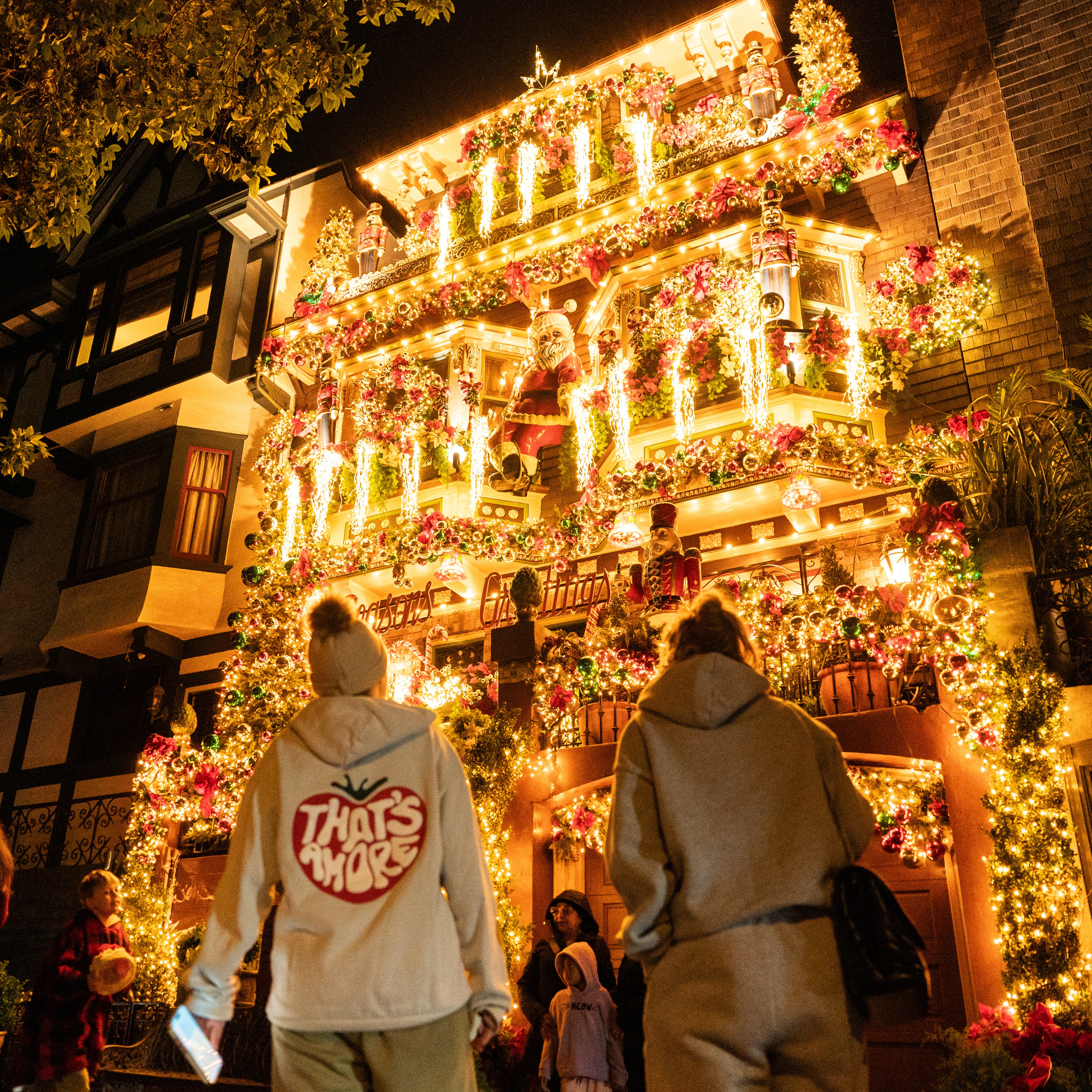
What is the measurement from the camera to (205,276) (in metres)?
18.3

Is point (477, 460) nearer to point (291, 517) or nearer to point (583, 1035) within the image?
point (291, 517)

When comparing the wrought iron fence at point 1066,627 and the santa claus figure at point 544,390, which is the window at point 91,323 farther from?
the wrought iron fence at point 1066,627

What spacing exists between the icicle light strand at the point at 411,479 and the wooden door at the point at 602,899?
18.7ft

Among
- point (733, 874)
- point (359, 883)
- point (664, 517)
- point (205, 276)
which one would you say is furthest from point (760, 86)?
point (359, 883)

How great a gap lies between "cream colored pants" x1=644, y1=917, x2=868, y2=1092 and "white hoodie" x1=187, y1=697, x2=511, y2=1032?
1.81ft

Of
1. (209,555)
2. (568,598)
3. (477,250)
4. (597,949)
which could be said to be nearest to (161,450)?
(209,555)

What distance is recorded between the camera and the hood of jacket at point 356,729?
9.02ft

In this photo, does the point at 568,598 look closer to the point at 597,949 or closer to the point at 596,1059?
the point at 597,949

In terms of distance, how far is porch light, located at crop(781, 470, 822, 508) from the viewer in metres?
10.3

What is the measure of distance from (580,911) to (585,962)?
639 mm

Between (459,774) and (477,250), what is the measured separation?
1327 centimetres

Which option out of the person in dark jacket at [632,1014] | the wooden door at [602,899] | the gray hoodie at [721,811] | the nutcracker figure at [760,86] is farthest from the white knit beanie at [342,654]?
the nutcracker figure at [760,86]

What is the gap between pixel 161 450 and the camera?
58.0 ft

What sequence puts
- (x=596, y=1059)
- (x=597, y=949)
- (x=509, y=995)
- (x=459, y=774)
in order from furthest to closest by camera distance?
1. (x=597, y=949)
2. (x=596, y=1059)
3. (x=459, y=774)
4. (x=509, y=995)
